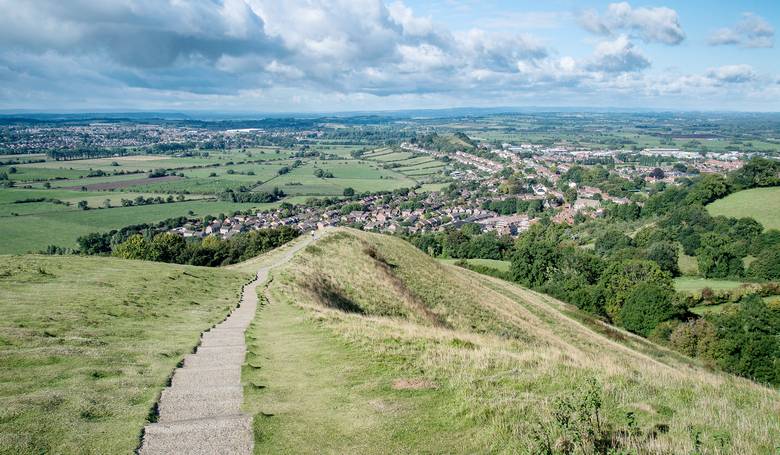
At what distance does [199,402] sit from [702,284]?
264ft

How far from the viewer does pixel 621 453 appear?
661 centimetres

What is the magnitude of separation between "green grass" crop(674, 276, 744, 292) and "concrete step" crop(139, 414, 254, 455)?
74.3 m

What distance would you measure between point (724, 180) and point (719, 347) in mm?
91256

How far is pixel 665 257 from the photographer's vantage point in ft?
268

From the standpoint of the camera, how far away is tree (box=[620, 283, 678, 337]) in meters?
53.8

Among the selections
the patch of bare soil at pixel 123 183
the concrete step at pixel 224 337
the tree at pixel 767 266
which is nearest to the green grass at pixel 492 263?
the tree at pixel 767 266

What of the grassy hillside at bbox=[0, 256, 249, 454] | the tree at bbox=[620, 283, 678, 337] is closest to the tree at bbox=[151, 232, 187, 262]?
the grassy hillside at bbox=[0, 256, 249, 454]

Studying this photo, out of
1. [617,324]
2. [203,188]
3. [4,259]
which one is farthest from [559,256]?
[203,188]

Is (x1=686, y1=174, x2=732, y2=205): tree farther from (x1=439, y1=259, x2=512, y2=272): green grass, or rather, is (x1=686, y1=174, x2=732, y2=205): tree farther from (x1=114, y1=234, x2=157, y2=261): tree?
(x1=114, y1=234, x2=157, y2=261): tree

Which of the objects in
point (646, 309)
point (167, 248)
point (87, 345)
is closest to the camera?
point (87, 345)

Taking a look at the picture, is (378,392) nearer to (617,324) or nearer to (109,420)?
(109,420)

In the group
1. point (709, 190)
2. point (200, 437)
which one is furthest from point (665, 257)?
point (200, 437)

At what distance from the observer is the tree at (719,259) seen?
249ft

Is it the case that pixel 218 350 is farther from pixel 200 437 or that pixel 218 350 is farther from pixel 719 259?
pixel 719 259
